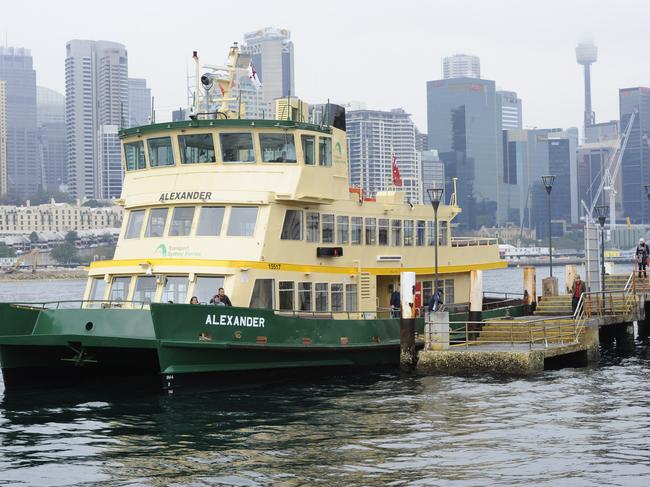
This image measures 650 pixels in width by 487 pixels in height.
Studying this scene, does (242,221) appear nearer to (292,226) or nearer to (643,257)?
(292,226)

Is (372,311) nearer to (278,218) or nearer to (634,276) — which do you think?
(278,218)

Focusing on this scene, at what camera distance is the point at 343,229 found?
30.7m

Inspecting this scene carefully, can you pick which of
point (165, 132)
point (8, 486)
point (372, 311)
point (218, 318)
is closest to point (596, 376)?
point (372, 311)

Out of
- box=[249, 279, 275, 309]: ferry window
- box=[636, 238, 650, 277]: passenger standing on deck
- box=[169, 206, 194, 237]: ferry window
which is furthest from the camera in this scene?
box=[636, 238, 650, 277]: passenger standing on deck

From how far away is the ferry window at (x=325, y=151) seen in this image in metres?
29.8

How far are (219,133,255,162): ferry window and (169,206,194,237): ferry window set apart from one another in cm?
169

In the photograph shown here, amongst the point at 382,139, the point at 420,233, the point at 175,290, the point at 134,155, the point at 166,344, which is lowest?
the point at 166,344

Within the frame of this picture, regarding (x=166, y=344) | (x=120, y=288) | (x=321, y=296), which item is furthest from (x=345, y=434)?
(x=120, y=288)

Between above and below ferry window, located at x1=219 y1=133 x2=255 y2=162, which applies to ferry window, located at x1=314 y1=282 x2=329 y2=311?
below

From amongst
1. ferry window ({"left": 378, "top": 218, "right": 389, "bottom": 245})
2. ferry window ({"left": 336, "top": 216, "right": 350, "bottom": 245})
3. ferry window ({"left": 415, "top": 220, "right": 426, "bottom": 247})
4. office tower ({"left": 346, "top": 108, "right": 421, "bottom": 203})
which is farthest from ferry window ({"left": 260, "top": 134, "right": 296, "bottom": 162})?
office tower ({"left": 346, "top": 108, "right": 421, "bottom": 203})

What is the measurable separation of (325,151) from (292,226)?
8.14 feet

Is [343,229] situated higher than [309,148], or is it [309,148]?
[309,148]

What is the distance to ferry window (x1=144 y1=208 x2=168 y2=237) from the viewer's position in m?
A: 28.6

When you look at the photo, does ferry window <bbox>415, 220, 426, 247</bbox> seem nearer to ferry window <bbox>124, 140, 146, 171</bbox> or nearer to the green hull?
the green hull
